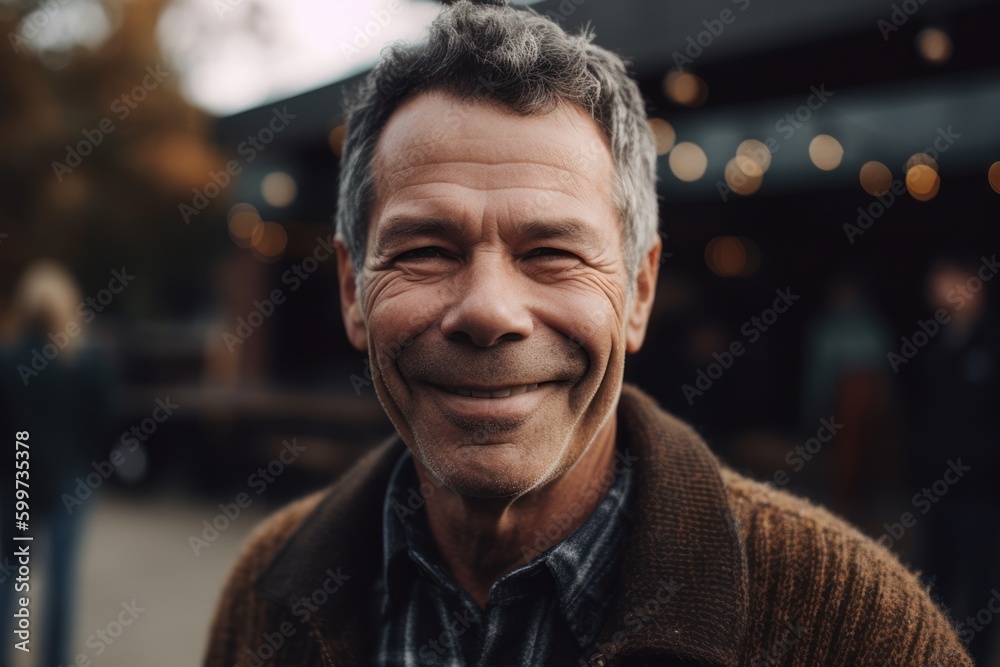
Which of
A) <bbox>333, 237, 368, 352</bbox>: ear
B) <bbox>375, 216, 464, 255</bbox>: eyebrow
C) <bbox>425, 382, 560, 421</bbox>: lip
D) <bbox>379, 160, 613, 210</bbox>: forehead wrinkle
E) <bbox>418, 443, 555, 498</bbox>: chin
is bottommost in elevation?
<bbox>418, 443, 555, 498</bbox>: chin

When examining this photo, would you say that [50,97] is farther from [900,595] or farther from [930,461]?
[900,595]

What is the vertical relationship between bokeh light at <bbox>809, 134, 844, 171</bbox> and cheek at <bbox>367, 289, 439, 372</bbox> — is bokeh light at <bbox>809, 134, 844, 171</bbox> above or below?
above

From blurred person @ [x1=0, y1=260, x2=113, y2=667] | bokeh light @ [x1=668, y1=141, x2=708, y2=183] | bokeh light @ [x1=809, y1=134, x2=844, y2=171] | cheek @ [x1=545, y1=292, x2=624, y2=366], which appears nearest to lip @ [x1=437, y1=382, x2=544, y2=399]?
cheek @ [x1=545, y1=292, x2=624, y2=366]

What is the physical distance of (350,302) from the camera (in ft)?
5.89

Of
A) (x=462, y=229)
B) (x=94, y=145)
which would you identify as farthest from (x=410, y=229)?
(x=94, y=145)

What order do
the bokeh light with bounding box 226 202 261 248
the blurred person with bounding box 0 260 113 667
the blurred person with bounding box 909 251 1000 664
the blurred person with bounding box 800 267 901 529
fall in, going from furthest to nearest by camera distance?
the bokeh light with bounding box 226 202 261 248, the blurred person with bounding box 800 267 901 529, the blurred person with bounding box 0 260 113 667, the blurred person with bounding box 909 251 1000 664

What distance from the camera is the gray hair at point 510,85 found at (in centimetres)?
148

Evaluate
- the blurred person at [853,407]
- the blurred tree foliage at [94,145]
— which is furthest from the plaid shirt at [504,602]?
the blurred tree foliage at [94,145]

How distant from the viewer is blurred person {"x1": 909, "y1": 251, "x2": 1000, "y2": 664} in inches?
170

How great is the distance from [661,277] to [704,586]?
8.84m

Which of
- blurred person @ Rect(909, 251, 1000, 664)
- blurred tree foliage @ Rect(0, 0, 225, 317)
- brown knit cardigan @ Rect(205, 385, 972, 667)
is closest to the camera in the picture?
brown knit cardigan @ Rect(205, 385, 972, 667)

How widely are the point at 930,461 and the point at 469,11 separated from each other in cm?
431

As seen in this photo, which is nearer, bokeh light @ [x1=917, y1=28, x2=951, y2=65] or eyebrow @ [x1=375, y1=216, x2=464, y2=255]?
eyebrow @ [x1=375, y1=216, x2=464, y2=255]

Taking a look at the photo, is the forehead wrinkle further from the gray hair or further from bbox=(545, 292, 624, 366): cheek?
bbox=(545, 292, 624, 366): cheek
